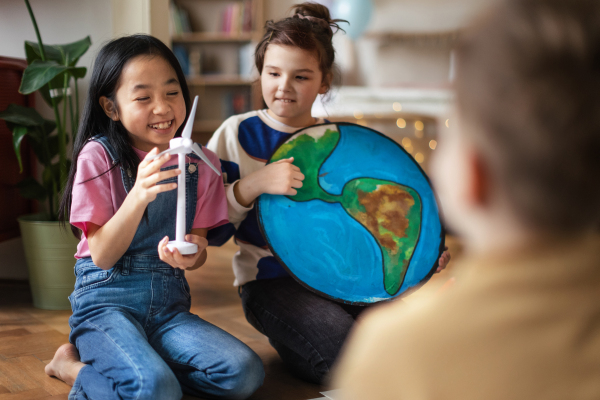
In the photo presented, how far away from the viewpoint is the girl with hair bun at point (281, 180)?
134 cm

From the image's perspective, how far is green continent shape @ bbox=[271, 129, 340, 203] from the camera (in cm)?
140

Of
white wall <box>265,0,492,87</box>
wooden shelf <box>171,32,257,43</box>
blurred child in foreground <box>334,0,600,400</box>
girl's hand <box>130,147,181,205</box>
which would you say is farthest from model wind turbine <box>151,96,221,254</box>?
white wall <box>265,0,492,87</box>

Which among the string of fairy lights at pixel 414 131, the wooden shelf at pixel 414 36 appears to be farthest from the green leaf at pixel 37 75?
the wooden shelf at pixel 414 36

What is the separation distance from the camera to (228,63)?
16.1 ft

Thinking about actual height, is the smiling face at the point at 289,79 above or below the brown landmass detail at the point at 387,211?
above

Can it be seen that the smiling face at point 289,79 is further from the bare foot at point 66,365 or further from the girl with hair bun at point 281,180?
the bare foot at point 66,365

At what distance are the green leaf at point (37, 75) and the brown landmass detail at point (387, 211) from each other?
3.61 feet

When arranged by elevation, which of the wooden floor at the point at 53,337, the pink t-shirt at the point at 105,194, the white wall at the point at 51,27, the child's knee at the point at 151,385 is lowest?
the wooden floor at the point at 53,337

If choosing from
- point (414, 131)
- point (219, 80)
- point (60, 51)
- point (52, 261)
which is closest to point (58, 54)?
point (60, 51)

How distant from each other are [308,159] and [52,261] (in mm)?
1095

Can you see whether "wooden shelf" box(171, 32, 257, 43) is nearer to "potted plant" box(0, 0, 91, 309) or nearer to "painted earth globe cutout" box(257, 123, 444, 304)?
"potted plant" box(0, 0, 91, 309)

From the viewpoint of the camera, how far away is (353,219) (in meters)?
1.40

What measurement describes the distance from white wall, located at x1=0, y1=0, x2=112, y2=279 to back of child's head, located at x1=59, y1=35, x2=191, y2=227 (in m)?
0.99

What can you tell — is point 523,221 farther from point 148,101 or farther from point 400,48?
point 400,48
